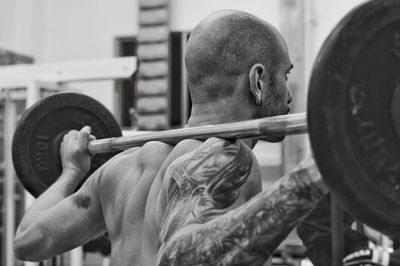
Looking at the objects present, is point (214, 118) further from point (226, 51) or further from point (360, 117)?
point (360, 117)

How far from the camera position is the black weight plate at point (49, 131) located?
2.38 m

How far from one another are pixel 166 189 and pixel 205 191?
0.12 m

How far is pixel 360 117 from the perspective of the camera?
1107 millimetres

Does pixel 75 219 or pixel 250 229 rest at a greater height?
pixel 250 229

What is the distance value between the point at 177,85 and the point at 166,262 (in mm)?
6410

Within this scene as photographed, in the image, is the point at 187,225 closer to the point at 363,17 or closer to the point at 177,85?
the point at 363,17

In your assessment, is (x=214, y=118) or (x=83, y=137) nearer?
(x=214, y=118)

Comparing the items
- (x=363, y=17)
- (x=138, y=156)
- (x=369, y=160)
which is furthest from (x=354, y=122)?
(x=138, y=156)

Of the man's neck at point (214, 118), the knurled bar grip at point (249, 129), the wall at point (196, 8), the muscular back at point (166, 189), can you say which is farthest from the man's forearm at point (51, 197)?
the wall at point (196, 8)

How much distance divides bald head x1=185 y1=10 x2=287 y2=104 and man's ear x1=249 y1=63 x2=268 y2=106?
13mm

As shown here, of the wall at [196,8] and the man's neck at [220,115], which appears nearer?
the man's neck at [220,115]

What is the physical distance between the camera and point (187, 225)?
4.32 feet

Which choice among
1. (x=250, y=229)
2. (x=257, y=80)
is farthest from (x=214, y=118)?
(x=250, y=229)

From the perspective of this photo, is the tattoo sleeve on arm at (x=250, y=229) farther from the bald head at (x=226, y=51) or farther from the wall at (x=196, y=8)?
the wall at (x=196, y=8)
